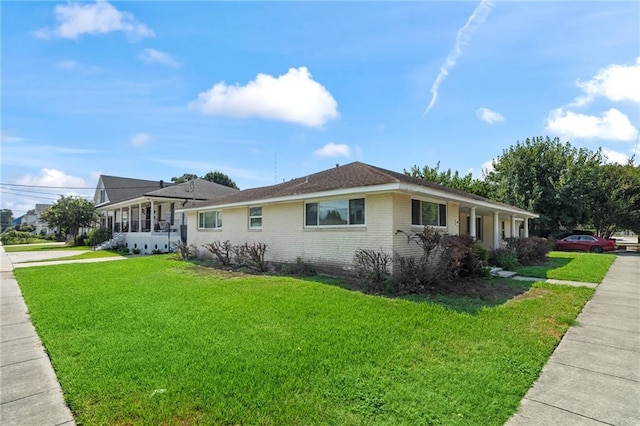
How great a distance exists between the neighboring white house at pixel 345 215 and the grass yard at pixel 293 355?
2.50 metres

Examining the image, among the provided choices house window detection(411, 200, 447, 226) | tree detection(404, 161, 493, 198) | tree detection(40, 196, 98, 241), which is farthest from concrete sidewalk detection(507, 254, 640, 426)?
tree detection(40, 196, 98, 241)

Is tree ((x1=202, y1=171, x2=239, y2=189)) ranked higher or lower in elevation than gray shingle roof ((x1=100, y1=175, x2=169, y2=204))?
higher

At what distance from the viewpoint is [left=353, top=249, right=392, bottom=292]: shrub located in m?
8.72

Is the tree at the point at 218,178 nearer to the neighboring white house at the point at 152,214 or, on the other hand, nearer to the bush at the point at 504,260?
the neighboring white house at the point at 152,214

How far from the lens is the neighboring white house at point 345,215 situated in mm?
9602

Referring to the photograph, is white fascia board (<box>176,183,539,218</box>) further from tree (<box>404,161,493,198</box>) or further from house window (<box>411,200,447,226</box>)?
tree (<box>404,161,493,198</box>)

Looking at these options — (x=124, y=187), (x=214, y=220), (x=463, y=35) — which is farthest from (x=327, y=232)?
(x=124, y=187)

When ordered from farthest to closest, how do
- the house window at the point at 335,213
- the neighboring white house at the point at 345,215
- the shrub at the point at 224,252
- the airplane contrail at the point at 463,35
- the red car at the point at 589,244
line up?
the red car at the point at 589,244, the shrub at the point at 224,252, the house window at the point at 335,213, the neighboring white house at the point at 345,215, the airplane contrail at the point at 463,35

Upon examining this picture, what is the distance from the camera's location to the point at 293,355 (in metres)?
4.46

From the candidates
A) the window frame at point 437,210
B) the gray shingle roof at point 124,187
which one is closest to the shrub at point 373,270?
the window frame at point 437,210

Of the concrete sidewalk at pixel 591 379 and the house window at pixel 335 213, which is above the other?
the house window at pixel 335 213

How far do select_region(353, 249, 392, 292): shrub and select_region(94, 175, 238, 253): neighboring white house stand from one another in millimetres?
16567

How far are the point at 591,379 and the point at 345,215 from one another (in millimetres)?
7347

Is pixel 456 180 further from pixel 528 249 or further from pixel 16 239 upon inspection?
pixel 16 239
